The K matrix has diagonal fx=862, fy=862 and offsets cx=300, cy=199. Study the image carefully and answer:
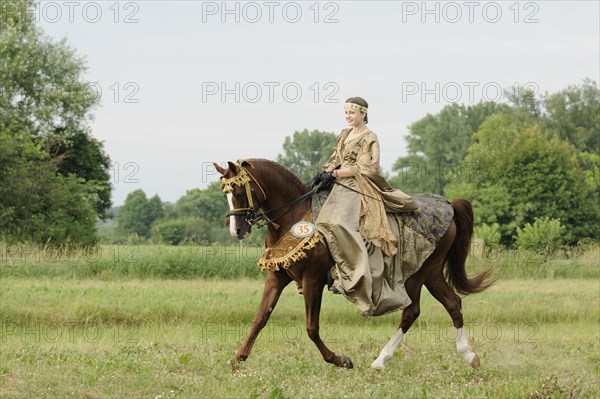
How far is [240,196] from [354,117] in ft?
6.21

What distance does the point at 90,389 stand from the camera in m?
8.48

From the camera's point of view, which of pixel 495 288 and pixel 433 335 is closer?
pixel 433 335

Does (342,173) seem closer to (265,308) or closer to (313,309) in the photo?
(313,309)

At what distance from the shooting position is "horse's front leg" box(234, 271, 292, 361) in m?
9.81

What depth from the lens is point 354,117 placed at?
34.6 ft

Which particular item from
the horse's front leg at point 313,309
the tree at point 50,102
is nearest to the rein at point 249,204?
the horse's front leg at point 313,309

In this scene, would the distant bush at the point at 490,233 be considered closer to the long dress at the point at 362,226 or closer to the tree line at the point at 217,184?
the tree line at the point at 217,184

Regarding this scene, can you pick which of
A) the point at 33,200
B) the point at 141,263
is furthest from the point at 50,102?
the point at 141,263

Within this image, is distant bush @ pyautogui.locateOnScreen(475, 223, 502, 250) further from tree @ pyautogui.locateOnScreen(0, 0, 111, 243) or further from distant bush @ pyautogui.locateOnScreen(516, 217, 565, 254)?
tree @ pyautogui.locateOnScreen(0, 0, 111, 243)

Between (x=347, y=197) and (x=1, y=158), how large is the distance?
1033 inches

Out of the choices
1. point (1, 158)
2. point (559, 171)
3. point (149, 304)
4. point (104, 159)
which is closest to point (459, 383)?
point (149, 304)

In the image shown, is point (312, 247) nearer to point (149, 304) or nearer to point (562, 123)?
point (149, 304)

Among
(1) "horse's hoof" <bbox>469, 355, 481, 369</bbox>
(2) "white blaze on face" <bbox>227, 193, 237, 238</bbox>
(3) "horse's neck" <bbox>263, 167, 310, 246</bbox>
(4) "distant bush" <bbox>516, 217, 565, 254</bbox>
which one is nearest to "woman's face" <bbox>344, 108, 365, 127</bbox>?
(3) "horse's neck" <bbox>263, 167, 310, 246</bbox>

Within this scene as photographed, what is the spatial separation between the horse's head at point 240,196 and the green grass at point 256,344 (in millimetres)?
1621
